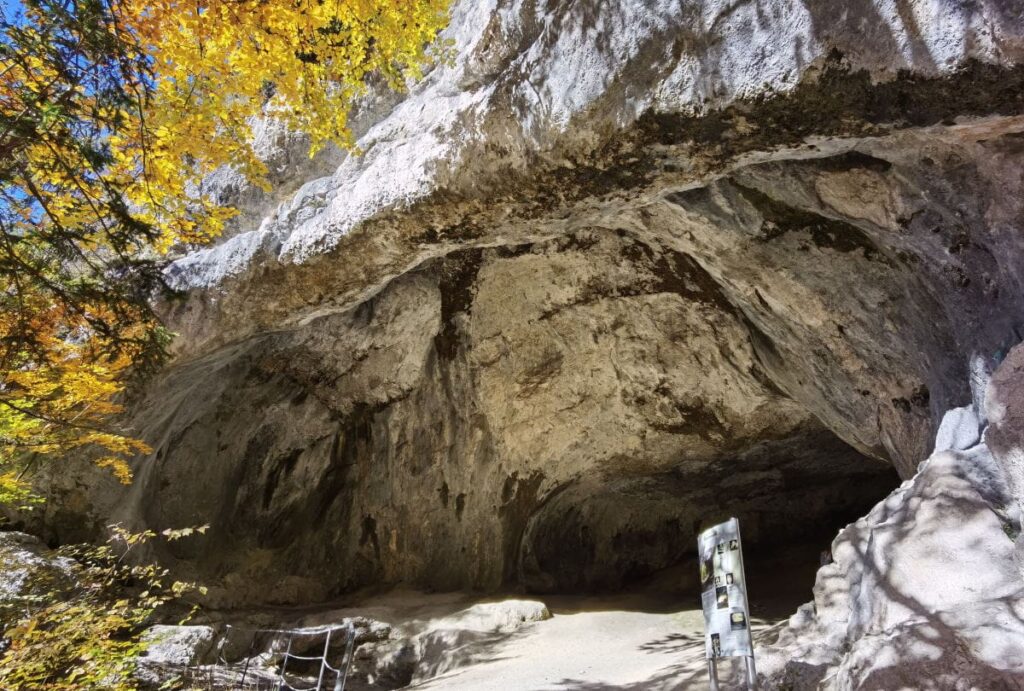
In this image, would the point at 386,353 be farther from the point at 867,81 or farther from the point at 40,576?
the point at 867,81

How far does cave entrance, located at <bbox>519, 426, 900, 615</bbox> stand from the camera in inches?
482

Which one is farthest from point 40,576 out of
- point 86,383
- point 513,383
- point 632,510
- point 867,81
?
point 632,510

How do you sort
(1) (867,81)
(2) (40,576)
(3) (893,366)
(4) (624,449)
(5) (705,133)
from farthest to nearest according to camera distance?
(4) (624,449)
(2) (40,576)
(3) (893,366)
(5) (705,133)
(1) (867,81)

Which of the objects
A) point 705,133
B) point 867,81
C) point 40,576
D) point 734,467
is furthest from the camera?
point 734,467

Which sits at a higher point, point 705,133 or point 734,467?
point 705,133

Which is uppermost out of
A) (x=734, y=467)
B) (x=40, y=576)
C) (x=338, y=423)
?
(x=338, y=423)

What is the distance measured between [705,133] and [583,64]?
3.77 ft

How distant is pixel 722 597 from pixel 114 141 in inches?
261

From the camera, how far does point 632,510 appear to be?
1397 centimetres

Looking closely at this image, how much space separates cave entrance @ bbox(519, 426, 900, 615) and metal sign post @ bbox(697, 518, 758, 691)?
7595 millimetres

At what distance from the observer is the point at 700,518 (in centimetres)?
1434

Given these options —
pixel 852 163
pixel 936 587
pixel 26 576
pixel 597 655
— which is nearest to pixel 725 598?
pixel 936 587

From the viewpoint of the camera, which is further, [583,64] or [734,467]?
[734,467]

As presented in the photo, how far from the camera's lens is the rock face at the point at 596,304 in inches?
201
